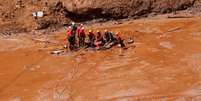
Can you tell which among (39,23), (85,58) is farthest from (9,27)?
(85,58)

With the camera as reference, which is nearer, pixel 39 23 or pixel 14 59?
pixel 14 59

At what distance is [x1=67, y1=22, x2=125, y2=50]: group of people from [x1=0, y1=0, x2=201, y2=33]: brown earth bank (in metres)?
3.23

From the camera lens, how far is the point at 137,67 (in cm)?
1452

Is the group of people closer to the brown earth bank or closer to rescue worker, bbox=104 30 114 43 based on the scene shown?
rescue worker, bbox=104 30 114 43

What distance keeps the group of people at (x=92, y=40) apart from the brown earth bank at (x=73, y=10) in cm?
323

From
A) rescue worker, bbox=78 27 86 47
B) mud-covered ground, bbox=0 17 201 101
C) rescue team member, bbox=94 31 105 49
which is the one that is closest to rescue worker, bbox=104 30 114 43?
rescue team member, bbox=94 31 105 49

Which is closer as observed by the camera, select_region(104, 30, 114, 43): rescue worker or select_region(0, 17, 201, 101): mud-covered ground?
select_region(0, 17, 201, 101): mud-covered ground

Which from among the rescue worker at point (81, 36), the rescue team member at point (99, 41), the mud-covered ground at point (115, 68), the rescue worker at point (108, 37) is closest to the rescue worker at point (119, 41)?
the rescue worker at point (108, 37)

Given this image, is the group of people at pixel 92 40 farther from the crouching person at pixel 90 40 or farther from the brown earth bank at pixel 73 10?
the brown earth bank at pixel 73 10

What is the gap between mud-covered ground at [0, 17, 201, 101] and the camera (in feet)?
42.4

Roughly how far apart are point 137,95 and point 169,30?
17.2 feet

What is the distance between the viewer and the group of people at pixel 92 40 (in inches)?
645

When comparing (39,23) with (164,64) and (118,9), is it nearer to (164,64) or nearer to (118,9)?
(118,9)

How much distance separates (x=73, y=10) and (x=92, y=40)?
3.50 m
